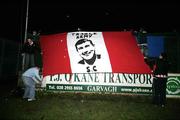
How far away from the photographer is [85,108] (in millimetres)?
12156

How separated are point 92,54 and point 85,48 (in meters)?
0.42

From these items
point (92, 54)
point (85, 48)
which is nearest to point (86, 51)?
point (85, 48)

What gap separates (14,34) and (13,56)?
696 inches

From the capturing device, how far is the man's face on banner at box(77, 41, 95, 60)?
14.7m

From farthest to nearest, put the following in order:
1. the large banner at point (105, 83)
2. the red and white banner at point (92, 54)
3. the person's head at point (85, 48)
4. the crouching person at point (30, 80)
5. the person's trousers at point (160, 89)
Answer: the large banner at point (105, 83) → the person's head at point (85, 48) → the red and white banner at point (92, 54) → the crouching person at point (30, 80) → the person's trousers at point (160, 89)

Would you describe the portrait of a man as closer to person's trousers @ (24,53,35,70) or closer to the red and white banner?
the red and white banner

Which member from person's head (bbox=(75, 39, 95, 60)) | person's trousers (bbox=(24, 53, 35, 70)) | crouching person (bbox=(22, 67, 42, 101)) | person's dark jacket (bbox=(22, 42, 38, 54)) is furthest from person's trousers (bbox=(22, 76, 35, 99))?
person's head (bbox=(75, 39, 95, 60))

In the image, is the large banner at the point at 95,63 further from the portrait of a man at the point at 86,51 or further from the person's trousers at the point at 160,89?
the person's trousers at the point at 160,89

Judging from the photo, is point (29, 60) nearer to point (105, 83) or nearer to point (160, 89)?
point (105, 83)

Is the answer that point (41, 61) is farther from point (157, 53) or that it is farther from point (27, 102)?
point (157, 53)

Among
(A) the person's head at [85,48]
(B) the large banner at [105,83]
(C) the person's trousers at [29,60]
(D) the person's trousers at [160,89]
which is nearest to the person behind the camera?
(D) the person's trousers at [160,89]

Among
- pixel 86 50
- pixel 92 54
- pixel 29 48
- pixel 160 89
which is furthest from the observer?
pixel 86 50

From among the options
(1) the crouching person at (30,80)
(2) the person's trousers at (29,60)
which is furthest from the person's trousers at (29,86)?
(2) the person's trousers at (29,60)

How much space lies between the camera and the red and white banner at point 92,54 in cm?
1441
